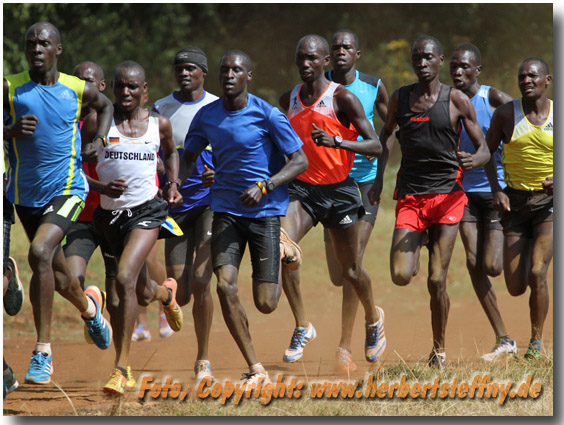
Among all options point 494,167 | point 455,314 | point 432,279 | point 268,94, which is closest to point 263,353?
point 432,279

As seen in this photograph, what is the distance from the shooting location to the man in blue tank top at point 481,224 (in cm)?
838

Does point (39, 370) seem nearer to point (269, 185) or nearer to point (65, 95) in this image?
point (65, 95)

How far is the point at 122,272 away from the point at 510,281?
3.58 meters

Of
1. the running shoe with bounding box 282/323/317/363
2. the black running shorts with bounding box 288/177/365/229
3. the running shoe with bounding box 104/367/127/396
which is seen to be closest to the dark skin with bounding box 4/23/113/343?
the running shoe with bounding box 104/367/127/396

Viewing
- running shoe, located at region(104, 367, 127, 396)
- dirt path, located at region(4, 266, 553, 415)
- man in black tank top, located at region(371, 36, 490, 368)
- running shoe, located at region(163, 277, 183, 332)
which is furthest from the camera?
running shoe, located at region(163, 277, 183, 332)

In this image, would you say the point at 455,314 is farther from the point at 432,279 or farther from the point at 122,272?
the point at 122,272

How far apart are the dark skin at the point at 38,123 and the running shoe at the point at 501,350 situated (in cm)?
383

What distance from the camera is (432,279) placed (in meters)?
7.41

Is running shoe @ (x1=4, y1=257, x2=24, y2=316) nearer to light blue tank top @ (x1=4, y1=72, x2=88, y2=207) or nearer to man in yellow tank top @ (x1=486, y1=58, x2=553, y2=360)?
light blue tank top @ (x1=4, y1=72, x2=88, y2=207)

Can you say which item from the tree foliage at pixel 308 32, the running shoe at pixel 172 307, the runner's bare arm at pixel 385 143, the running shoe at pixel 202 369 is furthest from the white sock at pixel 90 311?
the tree foliage at pixel 308 32

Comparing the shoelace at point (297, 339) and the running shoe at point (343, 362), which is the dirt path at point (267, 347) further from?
the shoelace at point (297, 339)

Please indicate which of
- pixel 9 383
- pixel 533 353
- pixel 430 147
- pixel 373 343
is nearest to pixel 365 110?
pixel 430 147

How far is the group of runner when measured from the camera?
652cm

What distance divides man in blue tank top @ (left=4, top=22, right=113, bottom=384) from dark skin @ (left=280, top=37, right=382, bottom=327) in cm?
178
